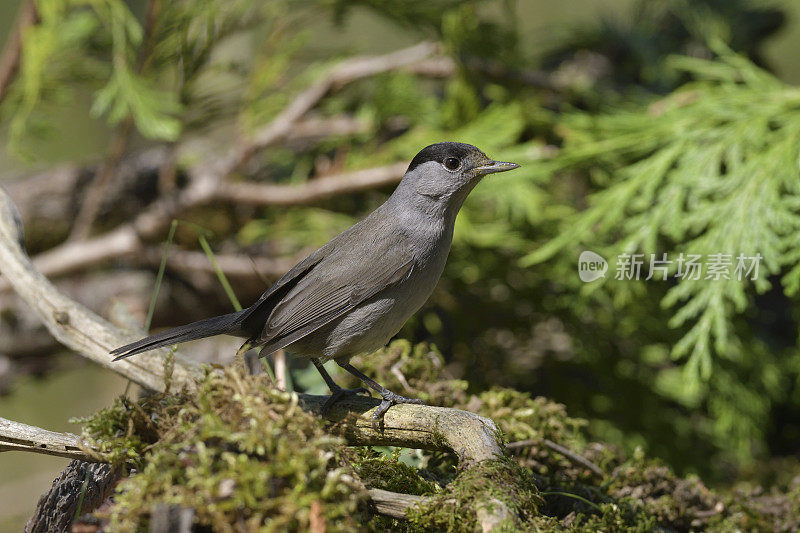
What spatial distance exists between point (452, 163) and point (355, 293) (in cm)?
76

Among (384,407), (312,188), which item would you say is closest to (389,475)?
(384,407)

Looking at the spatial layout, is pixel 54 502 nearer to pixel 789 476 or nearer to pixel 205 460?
pixel 205 460

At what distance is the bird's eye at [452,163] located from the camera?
2.95 meters

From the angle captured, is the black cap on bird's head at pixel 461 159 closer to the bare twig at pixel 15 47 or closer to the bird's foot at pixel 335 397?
the bird's foot at pixel 335 397

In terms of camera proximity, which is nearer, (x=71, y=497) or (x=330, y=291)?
(x=71, y=497)

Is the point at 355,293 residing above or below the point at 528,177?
below

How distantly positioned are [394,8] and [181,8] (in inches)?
62.0

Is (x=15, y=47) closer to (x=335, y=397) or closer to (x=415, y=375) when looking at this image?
(x=415, y=375)

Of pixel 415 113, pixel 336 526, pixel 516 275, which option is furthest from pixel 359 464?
pixel 415 113

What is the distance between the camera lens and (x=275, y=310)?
8.80 feet

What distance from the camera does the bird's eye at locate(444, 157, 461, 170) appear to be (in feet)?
9.69

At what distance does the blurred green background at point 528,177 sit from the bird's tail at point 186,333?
1.77 meters

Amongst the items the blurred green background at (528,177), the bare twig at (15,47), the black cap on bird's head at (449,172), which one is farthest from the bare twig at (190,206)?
the black cap on bird's head at (449,172)

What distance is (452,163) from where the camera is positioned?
117 inches
